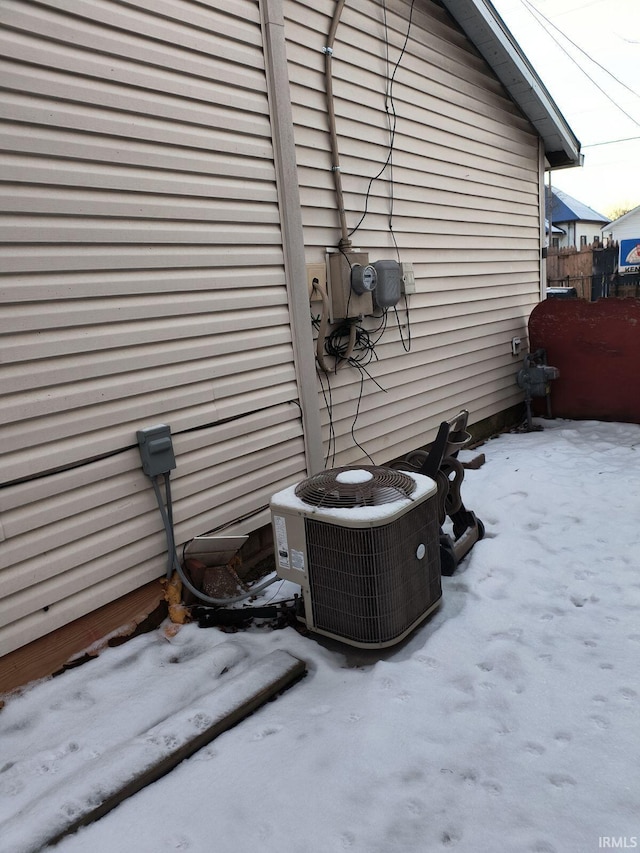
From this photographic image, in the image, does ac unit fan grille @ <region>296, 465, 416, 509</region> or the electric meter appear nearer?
ac unit fan grille @ <region>296, 465, 416, 509</region>

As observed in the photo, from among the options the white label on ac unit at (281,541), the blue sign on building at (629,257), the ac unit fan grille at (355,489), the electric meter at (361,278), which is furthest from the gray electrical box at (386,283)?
the blue sign on building at (629,257)

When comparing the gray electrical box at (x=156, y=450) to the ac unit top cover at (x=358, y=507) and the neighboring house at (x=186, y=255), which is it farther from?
the ac unit top cover at (x=358, y=507)

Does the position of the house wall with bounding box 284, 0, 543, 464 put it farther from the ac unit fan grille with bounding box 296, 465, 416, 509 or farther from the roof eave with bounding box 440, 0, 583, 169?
the ac unit fan grille with bounding box 296, 465, 416, 509

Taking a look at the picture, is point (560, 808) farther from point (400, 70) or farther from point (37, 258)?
point (400, 70)

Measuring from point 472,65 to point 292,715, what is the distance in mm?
5961

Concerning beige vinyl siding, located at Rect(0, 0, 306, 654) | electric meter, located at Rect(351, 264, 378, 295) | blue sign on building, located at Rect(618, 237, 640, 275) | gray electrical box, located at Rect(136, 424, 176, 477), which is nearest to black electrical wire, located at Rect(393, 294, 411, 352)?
electric meter, located at Rect(351, 264, 378, 295)

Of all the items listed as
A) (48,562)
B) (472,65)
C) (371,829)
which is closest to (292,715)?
(371,829)

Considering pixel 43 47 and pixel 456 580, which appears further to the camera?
pixel 456 580

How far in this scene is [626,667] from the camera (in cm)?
229

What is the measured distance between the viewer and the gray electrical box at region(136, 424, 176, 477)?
8.73 ft

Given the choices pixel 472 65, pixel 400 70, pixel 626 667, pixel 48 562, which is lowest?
pixel 626 667

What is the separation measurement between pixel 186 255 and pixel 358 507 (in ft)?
5.03

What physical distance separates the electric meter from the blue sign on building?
12297 millimetres

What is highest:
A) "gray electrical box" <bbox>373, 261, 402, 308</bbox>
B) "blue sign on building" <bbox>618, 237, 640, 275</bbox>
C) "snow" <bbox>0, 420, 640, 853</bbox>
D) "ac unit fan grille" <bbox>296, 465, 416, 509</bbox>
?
"blue sign on building" <bbox>618, 237, 640, 275</bbox>
